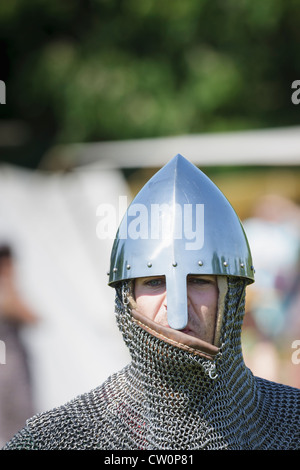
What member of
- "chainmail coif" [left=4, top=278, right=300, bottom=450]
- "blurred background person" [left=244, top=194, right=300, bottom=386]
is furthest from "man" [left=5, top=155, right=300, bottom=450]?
"blurred background person" [left=244, top=194, right=300, bottom=386]

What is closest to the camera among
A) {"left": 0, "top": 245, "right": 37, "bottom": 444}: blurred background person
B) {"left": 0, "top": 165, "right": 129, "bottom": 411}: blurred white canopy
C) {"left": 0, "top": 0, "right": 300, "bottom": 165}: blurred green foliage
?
{"left": 0, "top": 245, "right": 37, "bottom": 444}: blurred background person

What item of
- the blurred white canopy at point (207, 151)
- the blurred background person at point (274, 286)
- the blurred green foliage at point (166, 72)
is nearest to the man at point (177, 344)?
the blurred background person at point (274, 286)

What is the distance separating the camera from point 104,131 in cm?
1341

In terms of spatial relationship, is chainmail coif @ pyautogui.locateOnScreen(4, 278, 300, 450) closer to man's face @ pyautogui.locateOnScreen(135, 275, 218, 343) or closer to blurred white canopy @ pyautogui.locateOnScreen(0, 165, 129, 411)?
man's face @ pyautogui.locateOnScreen(135, 275, 218, 343)

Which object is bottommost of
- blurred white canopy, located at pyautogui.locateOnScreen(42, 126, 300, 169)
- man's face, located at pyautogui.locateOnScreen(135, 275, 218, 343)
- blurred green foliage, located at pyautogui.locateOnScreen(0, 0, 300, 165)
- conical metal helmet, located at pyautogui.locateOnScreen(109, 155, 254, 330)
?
man's face, located at pyautogui.locateOnScreen(135, 275, 218, 343)

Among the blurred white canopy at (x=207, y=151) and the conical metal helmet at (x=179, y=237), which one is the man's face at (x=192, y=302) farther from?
the blurred white canopy at (x=207, y=151)

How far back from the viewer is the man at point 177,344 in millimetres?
3451

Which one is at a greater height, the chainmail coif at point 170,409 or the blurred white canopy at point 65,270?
the blurred white canopy at point 65,270

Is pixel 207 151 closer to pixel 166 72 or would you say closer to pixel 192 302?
pixel 166 72

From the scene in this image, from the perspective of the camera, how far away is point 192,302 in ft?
11.5

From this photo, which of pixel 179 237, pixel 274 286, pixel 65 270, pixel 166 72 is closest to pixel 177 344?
pixel 179 237

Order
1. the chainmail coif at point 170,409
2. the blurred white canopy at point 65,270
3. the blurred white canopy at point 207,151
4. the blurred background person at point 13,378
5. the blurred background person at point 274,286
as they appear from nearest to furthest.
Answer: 1. the chainmail coif at point 170,409
2. the blurred background person at point 13,378
3. the blurred background person at point 274,286
4. the blurred white canopy at point 65,270
5. the blurred white canopy at point 207,151

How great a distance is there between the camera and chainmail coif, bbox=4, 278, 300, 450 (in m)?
3.45
